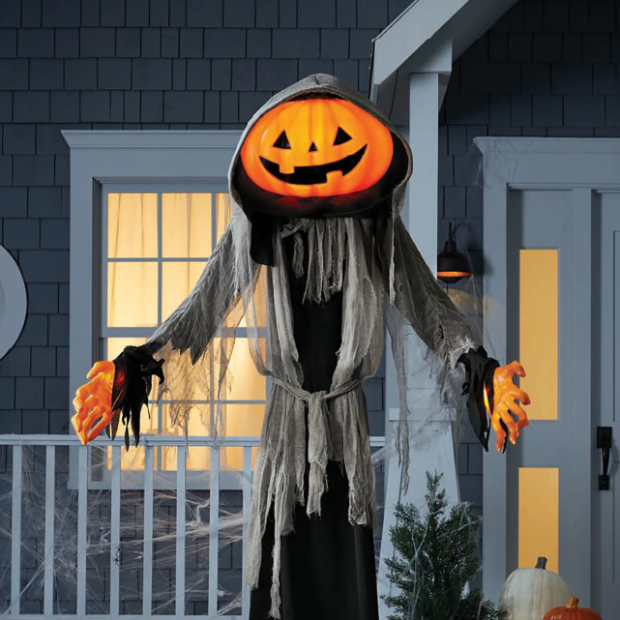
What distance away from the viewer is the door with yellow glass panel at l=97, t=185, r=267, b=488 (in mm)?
3812

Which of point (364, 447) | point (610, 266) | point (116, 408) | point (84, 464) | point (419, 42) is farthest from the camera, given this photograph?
point (610, 266)

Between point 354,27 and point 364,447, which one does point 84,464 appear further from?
point 354,27

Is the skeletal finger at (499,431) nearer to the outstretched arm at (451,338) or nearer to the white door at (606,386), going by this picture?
the outstretched arm at (451,338)

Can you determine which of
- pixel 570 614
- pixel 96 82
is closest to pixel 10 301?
pixel 96 82

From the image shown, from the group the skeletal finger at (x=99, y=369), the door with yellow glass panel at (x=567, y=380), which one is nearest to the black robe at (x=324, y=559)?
the skeletal finger at (x=99, y=369)

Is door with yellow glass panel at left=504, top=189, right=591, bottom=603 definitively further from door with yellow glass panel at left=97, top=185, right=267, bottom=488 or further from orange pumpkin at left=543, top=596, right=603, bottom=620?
door with yellow glass panel at left=97, top=185, right=267, bottom=488

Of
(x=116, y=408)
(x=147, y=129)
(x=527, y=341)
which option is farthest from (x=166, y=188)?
(x=116, y=408)

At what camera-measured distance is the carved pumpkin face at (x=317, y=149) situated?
156 centimetres

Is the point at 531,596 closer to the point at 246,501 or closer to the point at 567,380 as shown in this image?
the point at 246,501

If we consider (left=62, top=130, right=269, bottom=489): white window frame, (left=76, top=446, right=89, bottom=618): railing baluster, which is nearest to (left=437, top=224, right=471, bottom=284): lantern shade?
(left=62, top=130, right=269, bottom=489): white window frame

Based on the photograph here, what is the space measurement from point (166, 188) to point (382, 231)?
231cm

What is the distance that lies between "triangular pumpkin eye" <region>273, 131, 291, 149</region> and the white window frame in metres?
2.13

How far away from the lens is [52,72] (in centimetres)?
371

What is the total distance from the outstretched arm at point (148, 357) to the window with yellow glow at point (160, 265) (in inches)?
84.2
